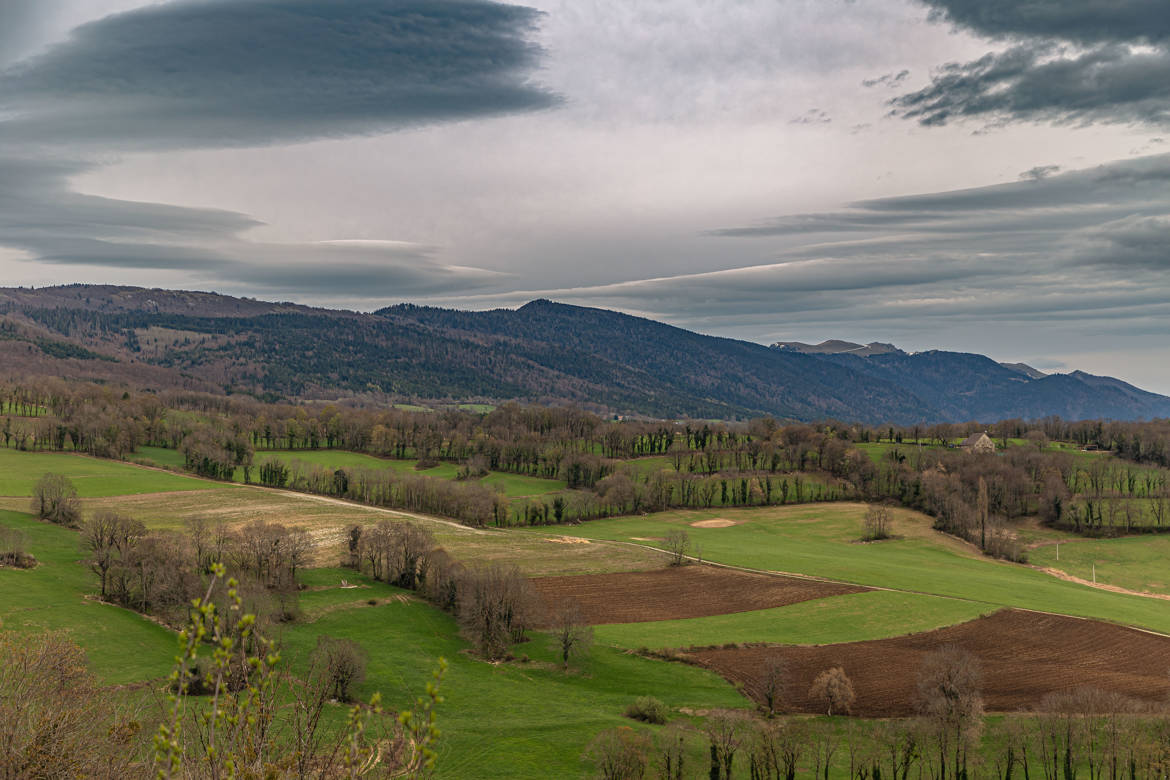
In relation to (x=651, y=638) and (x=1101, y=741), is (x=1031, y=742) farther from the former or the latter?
(x=651, y=638)

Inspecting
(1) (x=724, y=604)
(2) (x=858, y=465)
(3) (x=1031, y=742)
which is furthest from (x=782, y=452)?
(3) (x=1031, y=742)

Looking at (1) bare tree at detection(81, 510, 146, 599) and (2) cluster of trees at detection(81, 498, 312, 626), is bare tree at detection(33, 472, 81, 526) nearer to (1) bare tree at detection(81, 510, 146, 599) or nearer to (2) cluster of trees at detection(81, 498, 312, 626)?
(2) cluster of trees at detection(81, 498, 312, 626)

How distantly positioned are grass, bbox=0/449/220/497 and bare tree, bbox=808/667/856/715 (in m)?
118

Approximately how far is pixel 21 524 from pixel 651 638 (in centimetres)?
8164

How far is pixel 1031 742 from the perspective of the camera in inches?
1913

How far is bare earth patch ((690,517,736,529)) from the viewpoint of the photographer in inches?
4966

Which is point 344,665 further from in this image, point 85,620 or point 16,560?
point 16,560

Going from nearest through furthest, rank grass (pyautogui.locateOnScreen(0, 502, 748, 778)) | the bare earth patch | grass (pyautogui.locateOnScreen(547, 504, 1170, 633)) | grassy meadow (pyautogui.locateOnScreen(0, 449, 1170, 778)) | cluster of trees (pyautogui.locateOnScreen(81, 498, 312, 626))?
1. grass (pyautogui.locateOnScreen(0, 502, 748, 778))
2. grassy meadow (pyautogui.locateOnScreen(0, 449, 1170, 778))
3. cluster of trees (pyautogui.locateOnScreen(81, 498, 312, 626))
4. grass (pyautogui.locateOnScreen(547, 504, 1170, 633))
5. the bare earth patch

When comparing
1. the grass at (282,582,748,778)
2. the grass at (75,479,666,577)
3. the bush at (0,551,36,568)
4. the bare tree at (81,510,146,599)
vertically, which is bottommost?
the grass at (282,582,748,778)

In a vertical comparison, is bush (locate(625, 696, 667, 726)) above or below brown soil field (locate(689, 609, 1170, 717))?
below

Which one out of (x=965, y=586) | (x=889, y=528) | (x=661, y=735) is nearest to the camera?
(x=661, y=735)

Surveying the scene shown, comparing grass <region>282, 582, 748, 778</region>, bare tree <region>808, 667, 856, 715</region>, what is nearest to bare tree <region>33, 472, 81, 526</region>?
grass <region>282, 582, 748, 778</region>

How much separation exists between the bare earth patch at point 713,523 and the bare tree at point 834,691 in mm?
70280

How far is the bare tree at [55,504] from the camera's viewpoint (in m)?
92.7
